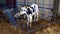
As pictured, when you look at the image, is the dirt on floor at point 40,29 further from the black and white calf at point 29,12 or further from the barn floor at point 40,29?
the black and white calf at point 29,12

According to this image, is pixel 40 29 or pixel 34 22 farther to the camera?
pixel 34 22

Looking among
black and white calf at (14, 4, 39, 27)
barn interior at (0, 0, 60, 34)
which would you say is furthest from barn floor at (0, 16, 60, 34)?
black and white calf at (14, 4, 39, 27)

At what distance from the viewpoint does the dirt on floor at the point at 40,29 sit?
2.09 meters

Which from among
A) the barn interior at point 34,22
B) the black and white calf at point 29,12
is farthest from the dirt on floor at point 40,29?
the black and white calf at point 29,12

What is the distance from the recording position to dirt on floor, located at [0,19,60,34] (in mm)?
2094

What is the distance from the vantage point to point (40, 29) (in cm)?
220

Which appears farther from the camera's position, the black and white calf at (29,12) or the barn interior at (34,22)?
the black and white calf at (29,12)

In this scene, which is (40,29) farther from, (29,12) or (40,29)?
(29,12)

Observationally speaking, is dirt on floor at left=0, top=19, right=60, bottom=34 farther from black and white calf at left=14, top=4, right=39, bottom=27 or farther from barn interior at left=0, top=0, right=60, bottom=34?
black and white calf at left=14, top=4, right=39, bottom=27

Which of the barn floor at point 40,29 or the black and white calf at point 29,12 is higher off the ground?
the black and white calf at point 29,12

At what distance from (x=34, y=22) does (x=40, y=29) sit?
7.7 inches

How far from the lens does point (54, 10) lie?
2465mm

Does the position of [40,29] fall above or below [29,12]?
below

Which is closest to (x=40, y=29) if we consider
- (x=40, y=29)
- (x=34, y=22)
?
(x=40, y=29)
